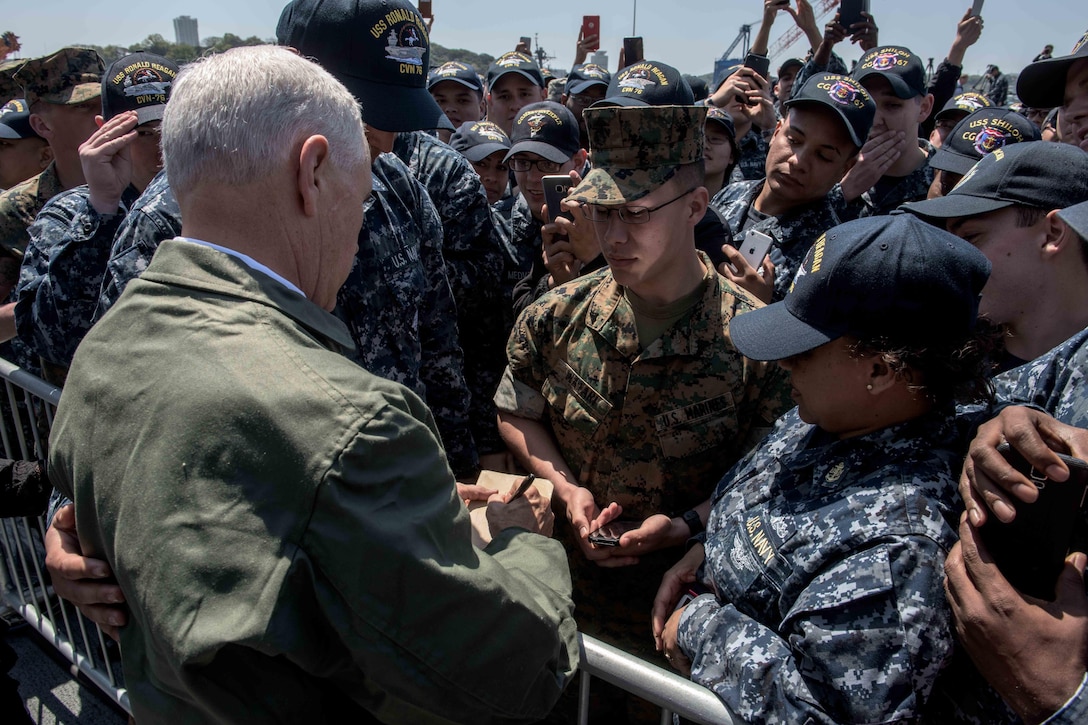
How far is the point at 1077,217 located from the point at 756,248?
54.3 inches

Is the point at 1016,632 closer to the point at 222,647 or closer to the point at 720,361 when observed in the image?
the point at 720,361

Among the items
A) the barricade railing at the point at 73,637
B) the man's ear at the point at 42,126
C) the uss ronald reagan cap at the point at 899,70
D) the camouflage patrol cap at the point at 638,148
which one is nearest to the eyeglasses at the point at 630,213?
the camouflage patrol cap at the point at 638,148

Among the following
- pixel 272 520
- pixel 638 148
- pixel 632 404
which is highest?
→ pixel 638 148

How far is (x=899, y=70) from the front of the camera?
4797mm

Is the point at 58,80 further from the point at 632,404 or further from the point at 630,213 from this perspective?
the point at 632,404

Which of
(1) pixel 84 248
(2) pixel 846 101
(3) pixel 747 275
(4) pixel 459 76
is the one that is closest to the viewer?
(1) pixel 84 248

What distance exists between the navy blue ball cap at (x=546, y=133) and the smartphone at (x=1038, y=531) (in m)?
3.53

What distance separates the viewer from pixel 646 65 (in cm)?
449

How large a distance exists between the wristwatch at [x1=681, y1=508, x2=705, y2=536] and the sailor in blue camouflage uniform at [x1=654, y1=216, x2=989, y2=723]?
46 cm

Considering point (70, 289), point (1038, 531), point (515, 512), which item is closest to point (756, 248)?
point (515, 512)

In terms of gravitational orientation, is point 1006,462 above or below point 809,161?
below

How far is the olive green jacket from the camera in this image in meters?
1.08

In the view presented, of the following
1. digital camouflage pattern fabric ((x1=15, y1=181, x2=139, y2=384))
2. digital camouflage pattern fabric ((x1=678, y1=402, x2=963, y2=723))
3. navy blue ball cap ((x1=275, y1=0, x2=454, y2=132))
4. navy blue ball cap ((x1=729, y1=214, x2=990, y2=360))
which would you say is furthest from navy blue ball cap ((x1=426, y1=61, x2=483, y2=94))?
digital camouflage pattern fabric ((x1=678, y1=402, x2=963, y2=723))

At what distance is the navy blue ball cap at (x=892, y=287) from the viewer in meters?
1.67
